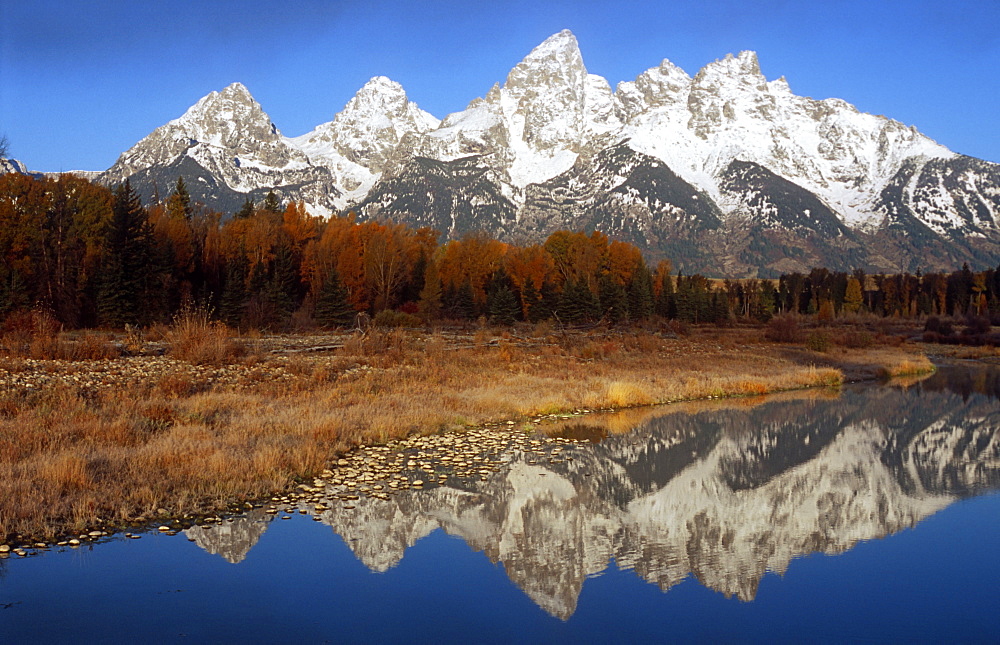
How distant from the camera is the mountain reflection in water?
979cm

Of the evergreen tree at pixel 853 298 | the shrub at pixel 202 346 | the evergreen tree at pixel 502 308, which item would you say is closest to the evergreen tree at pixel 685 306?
the evergreen tree at pixel 502 308

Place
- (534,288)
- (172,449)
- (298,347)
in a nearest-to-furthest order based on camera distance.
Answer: (172,449) → (298,347) → (534,288)

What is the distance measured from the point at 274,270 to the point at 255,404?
5162cm

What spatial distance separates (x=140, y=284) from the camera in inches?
1848

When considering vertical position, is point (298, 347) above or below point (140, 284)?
below

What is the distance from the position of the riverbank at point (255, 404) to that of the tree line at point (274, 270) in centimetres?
1412

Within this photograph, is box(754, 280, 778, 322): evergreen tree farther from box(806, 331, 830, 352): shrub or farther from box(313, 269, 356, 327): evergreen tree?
box(313, 269, 356, 327): evergreen tree

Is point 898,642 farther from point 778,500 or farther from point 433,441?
point 433,441

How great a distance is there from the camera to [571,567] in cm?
947

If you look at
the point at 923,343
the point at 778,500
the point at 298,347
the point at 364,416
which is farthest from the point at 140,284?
the point at 923,343

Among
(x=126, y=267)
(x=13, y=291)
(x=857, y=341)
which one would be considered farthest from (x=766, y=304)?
(x=13, y=291)

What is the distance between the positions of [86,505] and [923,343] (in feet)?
241

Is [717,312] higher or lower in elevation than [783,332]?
higher

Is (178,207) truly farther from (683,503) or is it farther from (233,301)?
(683,503)
